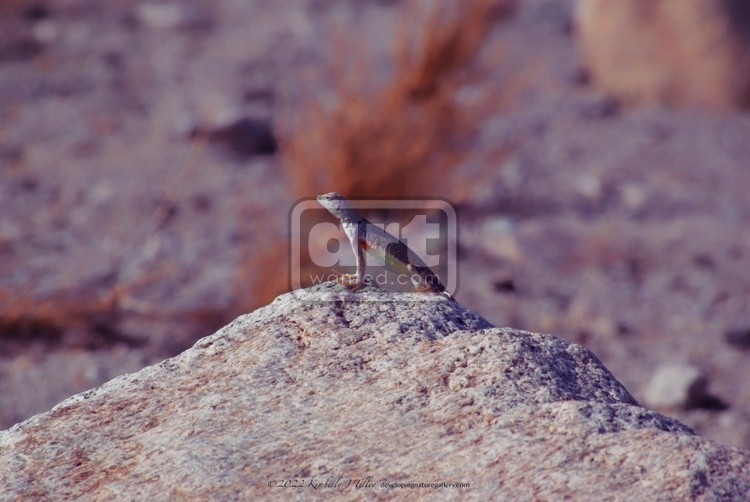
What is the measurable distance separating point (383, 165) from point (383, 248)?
2674 millimetres

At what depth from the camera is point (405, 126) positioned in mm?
6609

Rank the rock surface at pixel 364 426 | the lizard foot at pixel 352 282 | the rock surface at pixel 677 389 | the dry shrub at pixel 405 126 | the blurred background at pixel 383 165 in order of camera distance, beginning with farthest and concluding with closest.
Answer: the dry shrub at pixel 405 126, the blurred background at pixel 383 165, the rock surface at pixel 677 389, the lizard foot at pixel 352 282, the rock surface at pixel 364 426

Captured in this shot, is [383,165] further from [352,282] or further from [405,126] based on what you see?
[352,282]

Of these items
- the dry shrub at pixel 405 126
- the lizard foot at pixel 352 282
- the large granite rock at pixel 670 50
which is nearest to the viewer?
the lizard foot at pixel 352 282

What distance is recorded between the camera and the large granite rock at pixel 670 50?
8148mm

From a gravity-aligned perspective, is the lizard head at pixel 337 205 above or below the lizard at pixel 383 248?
above

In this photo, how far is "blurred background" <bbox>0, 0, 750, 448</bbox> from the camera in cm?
611

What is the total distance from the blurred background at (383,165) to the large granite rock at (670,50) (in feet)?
0.06

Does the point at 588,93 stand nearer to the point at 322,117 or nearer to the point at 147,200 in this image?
the point at 322,117

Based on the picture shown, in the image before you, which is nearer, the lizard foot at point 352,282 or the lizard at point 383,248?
the lizard foot at point 352,282

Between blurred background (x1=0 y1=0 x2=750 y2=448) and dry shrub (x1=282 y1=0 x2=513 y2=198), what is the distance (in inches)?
0.6

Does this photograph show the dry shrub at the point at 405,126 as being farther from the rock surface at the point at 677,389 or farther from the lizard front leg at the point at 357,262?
the lizard front leg at the point at 357,262

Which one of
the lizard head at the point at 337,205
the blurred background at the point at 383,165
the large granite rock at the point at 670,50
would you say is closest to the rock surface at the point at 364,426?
the lizard head at the point at 337,205

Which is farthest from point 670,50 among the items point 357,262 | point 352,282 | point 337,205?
point 352,282
